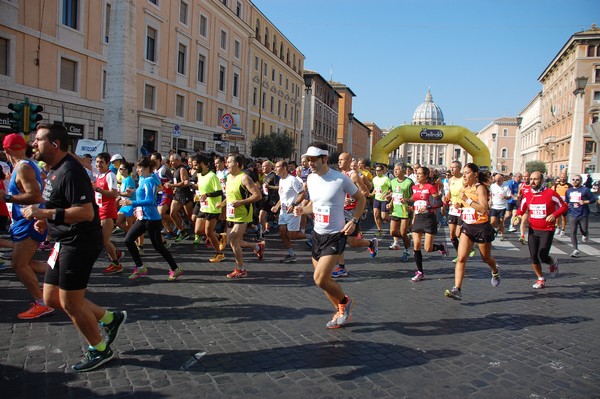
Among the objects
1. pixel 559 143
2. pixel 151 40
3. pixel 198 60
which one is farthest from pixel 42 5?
pixel 559 143

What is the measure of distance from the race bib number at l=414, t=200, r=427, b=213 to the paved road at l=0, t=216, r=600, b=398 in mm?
1218

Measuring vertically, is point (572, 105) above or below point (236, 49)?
above

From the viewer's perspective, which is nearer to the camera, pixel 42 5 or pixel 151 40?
pixel 42 5

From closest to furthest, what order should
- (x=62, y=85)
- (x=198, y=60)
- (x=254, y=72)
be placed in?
(x=62, y=85) < (x=198, y=60) < (x=254, y=72)

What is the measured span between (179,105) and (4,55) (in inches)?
570

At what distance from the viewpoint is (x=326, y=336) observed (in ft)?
16.3

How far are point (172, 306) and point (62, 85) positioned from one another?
20112 mm

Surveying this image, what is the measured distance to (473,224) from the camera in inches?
265

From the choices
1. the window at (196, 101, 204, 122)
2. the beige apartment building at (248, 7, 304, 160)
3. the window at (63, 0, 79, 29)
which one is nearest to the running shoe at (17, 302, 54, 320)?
the window at (63, 0, 79, 29)

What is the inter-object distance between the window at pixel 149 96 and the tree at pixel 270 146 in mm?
15689

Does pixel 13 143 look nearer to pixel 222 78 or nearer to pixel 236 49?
pixel 222 78

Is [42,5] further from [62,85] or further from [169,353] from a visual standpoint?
[169,353]

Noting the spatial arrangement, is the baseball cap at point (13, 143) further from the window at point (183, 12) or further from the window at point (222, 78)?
the window at point (222, 78)

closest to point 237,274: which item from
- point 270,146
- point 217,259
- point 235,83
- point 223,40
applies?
point 217,259
